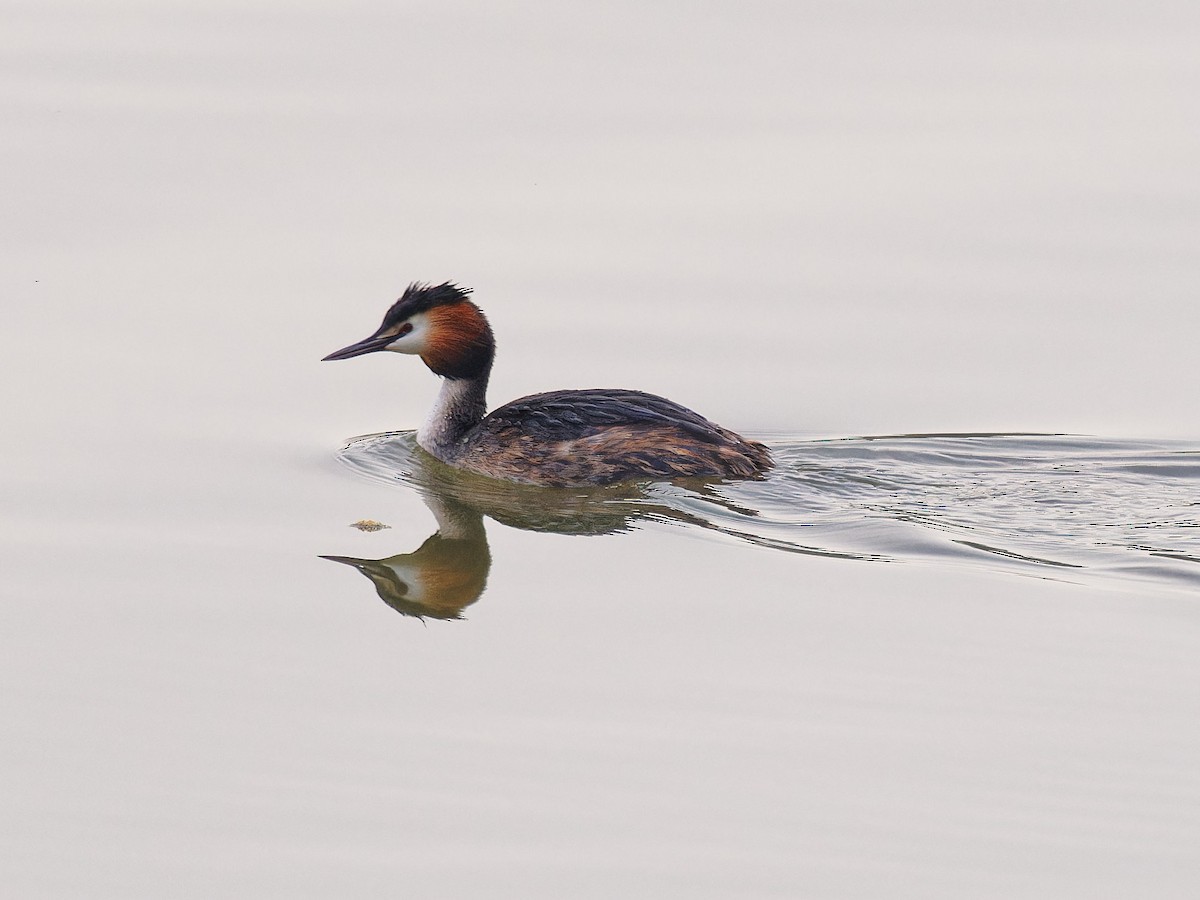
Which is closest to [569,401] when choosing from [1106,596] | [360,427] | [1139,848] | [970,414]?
[360,427]

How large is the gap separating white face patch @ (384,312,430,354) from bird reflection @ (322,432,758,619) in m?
0.50

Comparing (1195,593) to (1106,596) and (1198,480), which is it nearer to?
(1106,596)

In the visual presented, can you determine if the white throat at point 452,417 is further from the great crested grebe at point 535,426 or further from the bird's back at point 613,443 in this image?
the bird's back at point 613,443

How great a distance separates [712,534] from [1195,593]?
7.32 ft

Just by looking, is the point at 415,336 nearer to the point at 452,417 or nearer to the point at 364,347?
the point at 364,347

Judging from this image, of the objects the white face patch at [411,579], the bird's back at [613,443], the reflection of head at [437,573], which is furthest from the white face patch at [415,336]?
the white face patch at [411,579]

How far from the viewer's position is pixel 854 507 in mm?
9547

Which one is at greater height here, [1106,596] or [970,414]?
[970,414]

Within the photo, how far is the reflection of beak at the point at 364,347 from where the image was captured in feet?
35.0

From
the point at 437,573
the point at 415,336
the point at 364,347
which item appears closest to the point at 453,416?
the point at 415,336

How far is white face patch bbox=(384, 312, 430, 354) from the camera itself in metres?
10.8

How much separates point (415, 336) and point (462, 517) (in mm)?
1500

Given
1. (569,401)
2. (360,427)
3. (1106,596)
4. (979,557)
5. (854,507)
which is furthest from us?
(360,427)

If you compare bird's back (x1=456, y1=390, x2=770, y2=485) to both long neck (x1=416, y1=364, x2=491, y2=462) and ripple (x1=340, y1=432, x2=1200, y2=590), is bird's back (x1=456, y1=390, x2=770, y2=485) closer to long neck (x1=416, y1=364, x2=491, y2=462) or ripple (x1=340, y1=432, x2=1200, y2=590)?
ripple (x1=340, y1=432, x2=1200, y2=590)
